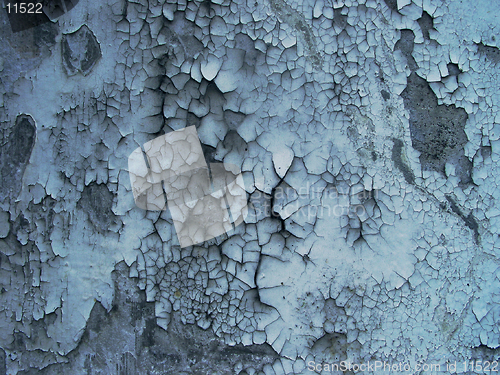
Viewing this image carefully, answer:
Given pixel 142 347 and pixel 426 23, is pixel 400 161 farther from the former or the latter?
pixel 142 347

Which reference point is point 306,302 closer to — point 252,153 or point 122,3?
point 252,153

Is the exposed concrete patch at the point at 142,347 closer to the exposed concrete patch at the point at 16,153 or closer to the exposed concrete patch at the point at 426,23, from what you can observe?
the exposed concrete patch at the point at 16,153

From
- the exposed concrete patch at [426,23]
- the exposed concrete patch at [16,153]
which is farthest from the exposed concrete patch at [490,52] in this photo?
the exposed concrete patch at [16,153]

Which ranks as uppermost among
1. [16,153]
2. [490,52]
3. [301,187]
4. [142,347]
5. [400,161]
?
[490,52]

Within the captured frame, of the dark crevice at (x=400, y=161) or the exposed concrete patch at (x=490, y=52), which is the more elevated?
the exposed concrete patch at (x=490, y=52)

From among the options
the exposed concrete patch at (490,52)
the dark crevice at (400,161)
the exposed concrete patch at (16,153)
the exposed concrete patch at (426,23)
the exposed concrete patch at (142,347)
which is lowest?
the exposed concrete patch at (142,347)

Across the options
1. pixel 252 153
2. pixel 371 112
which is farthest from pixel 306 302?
pixel 371 112

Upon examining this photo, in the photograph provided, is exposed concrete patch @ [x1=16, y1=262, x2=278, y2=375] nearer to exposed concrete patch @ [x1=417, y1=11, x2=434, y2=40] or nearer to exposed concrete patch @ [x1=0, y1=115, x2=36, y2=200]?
exposed concrete patch @ [x1=0, y1=115, x2=36, y2=200]

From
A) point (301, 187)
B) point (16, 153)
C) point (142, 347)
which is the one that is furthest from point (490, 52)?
point (16, 153)
